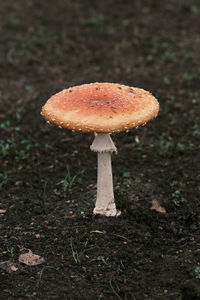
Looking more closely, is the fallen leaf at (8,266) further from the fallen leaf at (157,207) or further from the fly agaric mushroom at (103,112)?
the fallen leaf at (157,207)

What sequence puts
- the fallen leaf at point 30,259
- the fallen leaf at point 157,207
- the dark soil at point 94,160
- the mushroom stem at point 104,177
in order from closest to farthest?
1. the dark soil at point 94,160
2. the fallen leaf at point 30,259
3. the mushroom stem at point 104,177
4. the fallen leaf at point 157,207

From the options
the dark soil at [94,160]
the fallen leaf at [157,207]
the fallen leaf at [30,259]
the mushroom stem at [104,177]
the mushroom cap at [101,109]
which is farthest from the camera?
the fallen leaf at [157,207]

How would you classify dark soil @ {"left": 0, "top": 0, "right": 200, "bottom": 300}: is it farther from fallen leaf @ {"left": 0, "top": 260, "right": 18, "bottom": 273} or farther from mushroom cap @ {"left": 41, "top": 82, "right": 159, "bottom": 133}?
mushroom cap @ {"left": 41, "top": 82, "right": 159, "bottom": 133}

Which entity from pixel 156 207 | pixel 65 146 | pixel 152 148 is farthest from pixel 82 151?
pixel 156 207

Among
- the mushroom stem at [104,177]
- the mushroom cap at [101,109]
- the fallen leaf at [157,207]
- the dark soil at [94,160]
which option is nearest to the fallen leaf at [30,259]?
the dark soil at [94,160]

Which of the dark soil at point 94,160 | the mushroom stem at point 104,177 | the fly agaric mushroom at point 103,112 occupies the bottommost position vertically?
the dark soil at point 94,160

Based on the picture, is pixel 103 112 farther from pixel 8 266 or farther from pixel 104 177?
pixel 8 266

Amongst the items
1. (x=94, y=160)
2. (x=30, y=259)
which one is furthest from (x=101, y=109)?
(x=94, y=160)
